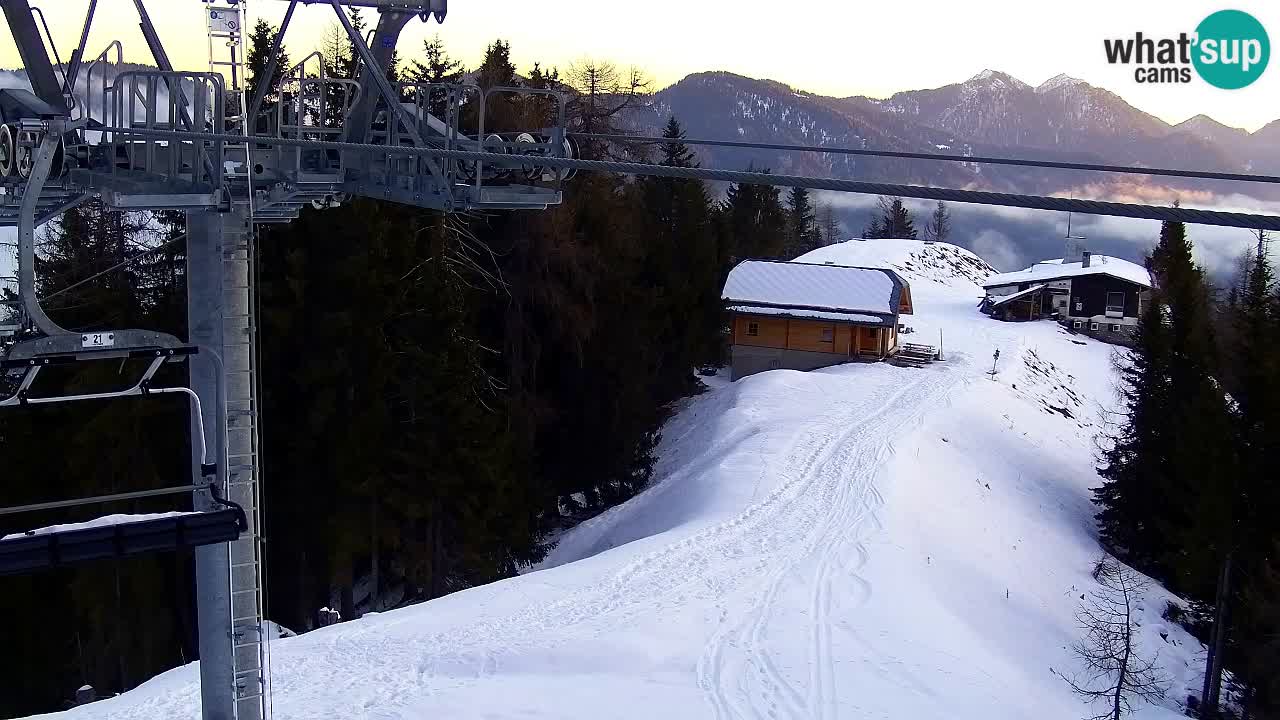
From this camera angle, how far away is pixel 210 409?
1064 centimetres

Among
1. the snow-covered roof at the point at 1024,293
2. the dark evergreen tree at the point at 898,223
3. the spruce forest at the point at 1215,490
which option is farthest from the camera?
the dark evergreen tree at the point at 898,223

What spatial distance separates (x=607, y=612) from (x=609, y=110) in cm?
2139

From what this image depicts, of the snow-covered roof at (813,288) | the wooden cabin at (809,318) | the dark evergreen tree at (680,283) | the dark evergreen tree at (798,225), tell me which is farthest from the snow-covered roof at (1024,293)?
the dark evergreen tree at (680,283)

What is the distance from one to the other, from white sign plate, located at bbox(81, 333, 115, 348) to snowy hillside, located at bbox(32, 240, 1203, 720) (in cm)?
648

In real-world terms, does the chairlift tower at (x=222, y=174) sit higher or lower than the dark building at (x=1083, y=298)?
higher

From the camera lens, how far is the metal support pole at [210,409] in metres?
10.6

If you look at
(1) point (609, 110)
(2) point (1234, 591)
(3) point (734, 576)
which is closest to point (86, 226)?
(1) point (609, 110)

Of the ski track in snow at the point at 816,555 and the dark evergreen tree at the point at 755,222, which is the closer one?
the ski track in snow at the point at 816,555

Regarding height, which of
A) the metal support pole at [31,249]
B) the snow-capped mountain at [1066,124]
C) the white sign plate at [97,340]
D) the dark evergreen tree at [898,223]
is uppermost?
the snow-capped mountain at [1066,124]

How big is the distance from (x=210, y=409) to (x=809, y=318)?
37.4 meters

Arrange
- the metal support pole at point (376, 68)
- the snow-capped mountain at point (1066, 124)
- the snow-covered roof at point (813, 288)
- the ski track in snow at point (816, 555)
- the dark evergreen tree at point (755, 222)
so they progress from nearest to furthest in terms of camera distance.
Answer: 1. the metal support pole at point (376, 68)
2. the ski track in snow at point (816, 555)
3. the snow-covered roof at point (813, 288)
4. the dark evergreen tree at point (755, 222)
5. the snow-capped mountain at point (1066, 124)

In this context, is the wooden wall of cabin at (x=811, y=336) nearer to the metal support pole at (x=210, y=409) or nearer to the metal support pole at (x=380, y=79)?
the metal support pole at (x=380, y=79)

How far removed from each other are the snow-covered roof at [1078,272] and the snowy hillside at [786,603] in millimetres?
30229

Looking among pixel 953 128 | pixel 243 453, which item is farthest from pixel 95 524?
pixel 953 128
